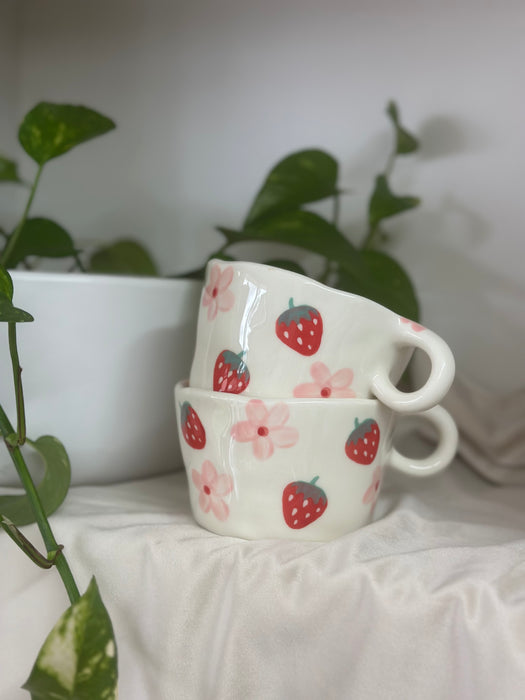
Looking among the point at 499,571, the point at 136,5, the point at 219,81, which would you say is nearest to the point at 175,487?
the point at 499,571

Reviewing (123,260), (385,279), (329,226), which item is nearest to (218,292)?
(329,226)

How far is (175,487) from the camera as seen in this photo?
640 mm

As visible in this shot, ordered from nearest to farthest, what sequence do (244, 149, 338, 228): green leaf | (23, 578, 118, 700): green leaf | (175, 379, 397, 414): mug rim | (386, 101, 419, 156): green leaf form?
1. (23, 578, 118, 700): green leaf
2. (175, 379, 397, 414): mug rim
3. (244, 149, 338, 228): green leaf
4. (386, 101, 419, 156): green leaf

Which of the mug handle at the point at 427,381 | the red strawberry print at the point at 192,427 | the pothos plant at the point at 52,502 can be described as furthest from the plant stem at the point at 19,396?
the mug handle at the point at 427,381

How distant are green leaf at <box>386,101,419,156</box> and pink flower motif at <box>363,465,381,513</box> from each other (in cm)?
45

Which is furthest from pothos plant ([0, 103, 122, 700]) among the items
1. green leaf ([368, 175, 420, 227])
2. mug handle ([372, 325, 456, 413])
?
green leaf ([368, 175, 420, 227])

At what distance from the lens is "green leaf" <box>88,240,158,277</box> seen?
92 centimetres

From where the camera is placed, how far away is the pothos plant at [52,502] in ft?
1.16

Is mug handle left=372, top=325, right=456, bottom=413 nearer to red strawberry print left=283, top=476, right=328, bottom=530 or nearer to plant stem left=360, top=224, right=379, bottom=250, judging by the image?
red strawberry print left=283, top=476, right=328, bottom=530

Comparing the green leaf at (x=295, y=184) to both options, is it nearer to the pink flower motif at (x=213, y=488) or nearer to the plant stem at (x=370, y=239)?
the plant stem at (x=370, y=239)

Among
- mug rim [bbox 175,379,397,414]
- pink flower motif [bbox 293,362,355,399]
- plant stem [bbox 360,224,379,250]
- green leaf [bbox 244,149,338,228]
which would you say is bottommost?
mug rim [bbox 175,379,397,414]

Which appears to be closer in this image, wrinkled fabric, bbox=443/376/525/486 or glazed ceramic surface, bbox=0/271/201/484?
glazed ceramic surface, bbox=0/271/201/484

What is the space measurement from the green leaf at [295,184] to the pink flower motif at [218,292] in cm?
20

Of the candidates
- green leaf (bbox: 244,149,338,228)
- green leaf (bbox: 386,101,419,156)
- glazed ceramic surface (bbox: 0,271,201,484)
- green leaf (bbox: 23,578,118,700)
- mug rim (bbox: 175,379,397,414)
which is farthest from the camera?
green leaf (bbox: 386,101,419,156)
